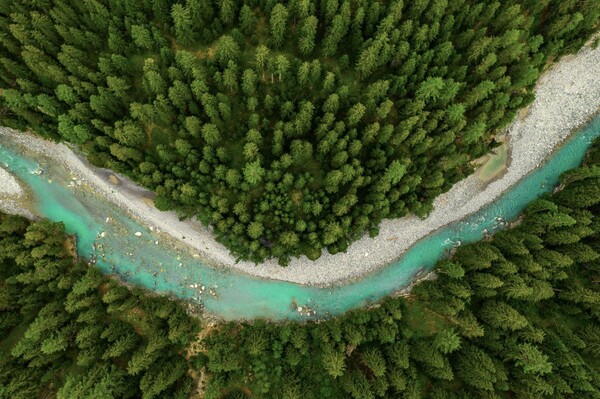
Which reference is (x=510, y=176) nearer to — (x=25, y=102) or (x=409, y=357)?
(x=409, y=357)

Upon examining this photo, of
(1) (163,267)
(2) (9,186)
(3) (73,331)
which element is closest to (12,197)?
(2) (9,186)

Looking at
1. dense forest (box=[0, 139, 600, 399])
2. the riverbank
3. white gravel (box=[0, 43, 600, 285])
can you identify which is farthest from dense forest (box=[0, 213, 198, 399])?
white gravel (box=[0, 43, 600, 285])

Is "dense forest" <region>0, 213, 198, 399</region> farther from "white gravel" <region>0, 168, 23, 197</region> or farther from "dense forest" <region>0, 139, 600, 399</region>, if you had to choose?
"white gravel" <region>0, 168, 23, 197</region>

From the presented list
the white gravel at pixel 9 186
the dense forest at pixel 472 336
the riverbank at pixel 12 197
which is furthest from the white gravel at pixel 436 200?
the dense forest at pixel 472 336

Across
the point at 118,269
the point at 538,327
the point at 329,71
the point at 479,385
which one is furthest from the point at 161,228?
the point at 538,327

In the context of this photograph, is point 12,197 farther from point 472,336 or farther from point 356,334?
point 472,336

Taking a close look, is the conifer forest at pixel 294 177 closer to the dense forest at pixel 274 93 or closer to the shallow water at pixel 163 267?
the dense forest at pixel 274 93
